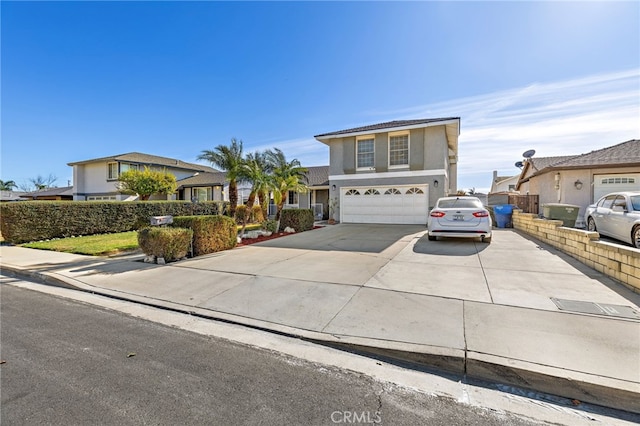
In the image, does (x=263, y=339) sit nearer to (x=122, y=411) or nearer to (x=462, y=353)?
(x=122, y=411)

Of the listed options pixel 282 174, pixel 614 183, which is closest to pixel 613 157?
pixel 614 183

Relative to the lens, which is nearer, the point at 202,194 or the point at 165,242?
the point at 165,242

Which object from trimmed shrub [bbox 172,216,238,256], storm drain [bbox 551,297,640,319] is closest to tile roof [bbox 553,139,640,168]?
storm drain [bbox 551,297,640,319]

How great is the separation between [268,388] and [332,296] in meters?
2.46

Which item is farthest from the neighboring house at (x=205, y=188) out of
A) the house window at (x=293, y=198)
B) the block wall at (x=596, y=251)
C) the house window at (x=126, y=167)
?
the block wall at (x=596, y=251)

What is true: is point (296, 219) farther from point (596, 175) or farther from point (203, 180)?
point (203, 180)

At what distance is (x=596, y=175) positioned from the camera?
1380 centimetres

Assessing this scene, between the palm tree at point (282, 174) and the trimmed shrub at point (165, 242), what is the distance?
21.2 feet

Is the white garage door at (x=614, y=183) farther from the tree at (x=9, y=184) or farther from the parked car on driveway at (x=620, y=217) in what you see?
the tree at (x=9, y=184)

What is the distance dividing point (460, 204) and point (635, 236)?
167 inches

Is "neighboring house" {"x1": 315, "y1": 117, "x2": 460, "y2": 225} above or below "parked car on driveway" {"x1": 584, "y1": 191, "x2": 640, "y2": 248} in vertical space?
above

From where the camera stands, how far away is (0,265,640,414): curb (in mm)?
2453

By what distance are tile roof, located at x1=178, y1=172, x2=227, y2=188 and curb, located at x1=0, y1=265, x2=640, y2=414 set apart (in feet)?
86.6

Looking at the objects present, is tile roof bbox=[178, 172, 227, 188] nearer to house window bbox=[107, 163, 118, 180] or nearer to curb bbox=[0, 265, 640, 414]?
house window bbox=[107, 163, 118, 180]
